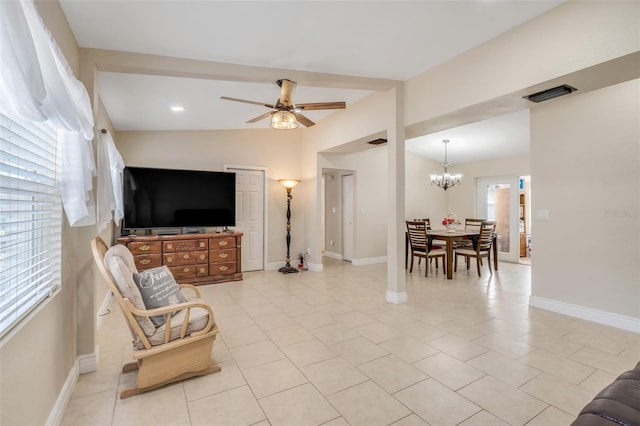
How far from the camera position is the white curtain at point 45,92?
1.01 metres

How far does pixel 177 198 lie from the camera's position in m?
5.12

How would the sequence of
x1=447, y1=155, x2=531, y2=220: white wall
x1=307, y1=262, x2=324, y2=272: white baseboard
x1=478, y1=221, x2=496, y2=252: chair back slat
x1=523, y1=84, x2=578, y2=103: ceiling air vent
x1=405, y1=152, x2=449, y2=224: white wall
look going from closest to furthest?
1. x1=523, y1=84, x2=578, y2=103: ceiling air vent
2. x1=478, y1=221, x2=496, y2=252: chair back slat
3. x1=307, y1=262, x2=324, y2=272: white baseboard
4. x1=447, y1=155, x2=531, y2=220: white wall
5. x1=405, y1=152, x2=449, y2=224: white wall

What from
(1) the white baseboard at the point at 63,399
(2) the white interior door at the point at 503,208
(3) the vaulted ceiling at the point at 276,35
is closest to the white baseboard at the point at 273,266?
(3) the vaulted ceiling at the point at 276,35

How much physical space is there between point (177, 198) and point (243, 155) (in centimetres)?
151

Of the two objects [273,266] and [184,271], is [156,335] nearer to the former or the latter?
[184,271]

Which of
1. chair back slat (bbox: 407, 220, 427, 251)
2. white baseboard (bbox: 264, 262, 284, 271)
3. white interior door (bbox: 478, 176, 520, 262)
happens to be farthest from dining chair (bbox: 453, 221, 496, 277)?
white baseboard (bbox: 264, 262, 284, 271)

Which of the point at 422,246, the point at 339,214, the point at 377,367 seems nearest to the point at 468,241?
the point at 422,246

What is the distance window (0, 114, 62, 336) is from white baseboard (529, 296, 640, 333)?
4.80 meters

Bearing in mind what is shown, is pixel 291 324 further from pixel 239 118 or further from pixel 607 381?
pixel 239 118

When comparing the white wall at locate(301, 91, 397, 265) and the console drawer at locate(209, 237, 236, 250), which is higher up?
the white wall at locate(301, 91, 397, 265)

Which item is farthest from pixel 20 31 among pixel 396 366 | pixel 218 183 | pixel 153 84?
pixel 218 183

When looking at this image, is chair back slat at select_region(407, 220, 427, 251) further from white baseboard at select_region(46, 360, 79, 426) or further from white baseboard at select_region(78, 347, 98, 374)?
white baseboard at select_region(46, 360, 79, 426)

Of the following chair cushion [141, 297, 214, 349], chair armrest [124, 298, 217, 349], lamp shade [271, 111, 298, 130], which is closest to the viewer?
chair armrest [124, 298, 217, 349]

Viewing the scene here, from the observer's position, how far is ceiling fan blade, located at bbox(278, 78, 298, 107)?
10.8 feet
